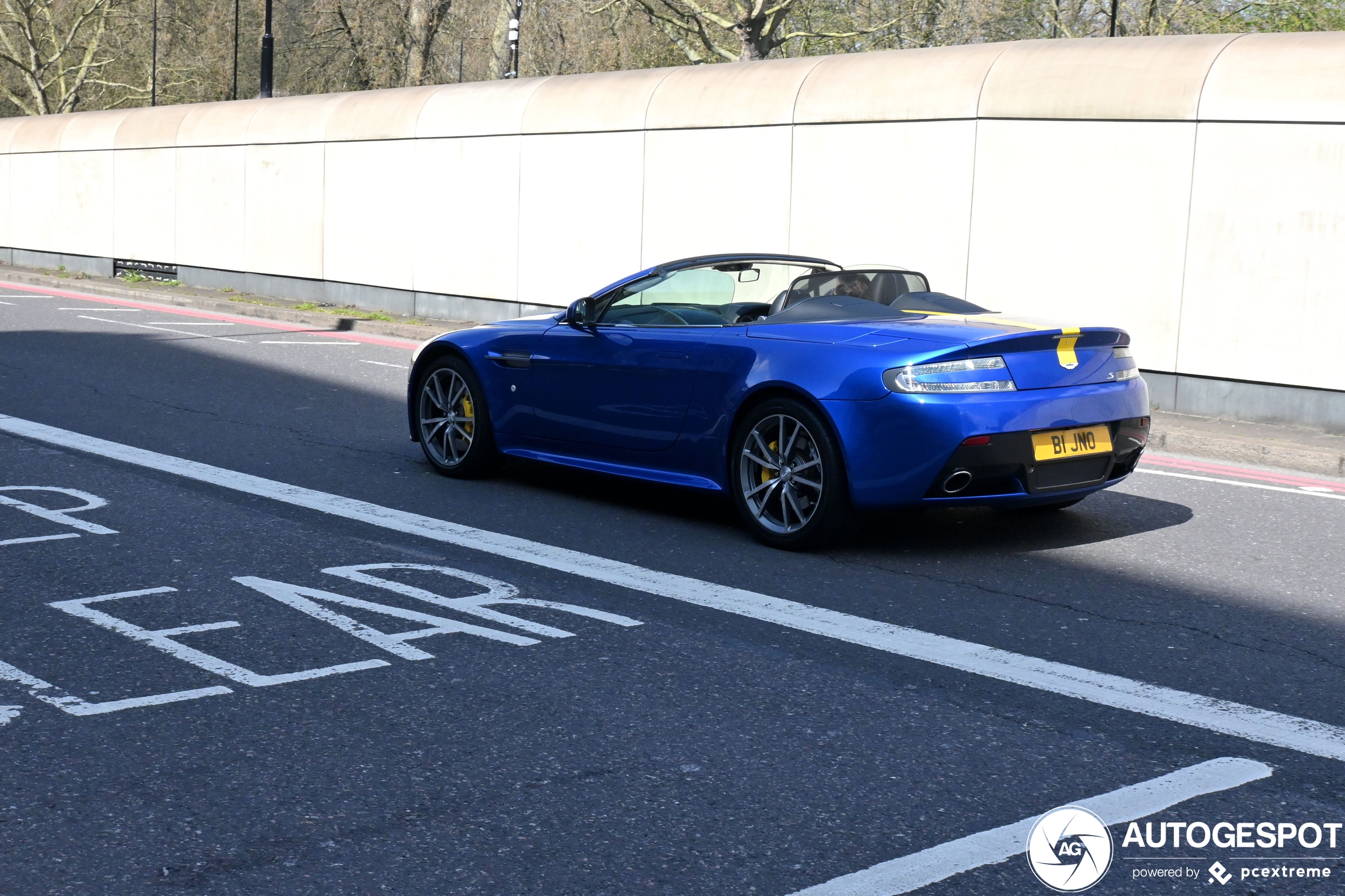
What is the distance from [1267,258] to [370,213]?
13354 mm

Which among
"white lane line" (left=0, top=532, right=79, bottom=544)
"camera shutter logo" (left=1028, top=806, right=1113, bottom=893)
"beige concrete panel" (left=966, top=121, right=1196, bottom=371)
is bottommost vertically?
"camera shutter logo" (left=1028, top=806, right=1113, bottom=893)

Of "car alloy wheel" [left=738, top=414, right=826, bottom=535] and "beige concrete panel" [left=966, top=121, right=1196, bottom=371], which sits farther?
"beige concrete panel" [left=966, top=121, right=1196, bottom=371]

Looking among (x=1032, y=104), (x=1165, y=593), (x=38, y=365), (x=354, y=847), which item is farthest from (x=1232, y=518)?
(x=38, y=365)

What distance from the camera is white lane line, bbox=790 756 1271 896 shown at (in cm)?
315

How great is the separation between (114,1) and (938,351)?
49.4 m

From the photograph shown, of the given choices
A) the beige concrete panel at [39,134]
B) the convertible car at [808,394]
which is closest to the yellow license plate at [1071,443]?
the convertible car at [808,394]

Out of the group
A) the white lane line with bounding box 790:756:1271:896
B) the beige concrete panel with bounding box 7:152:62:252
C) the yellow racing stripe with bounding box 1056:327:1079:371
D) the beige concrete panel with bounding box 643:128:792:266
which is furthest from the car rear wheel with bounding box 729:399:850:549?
the beige concrete panel with bounding box 7:152:62:252

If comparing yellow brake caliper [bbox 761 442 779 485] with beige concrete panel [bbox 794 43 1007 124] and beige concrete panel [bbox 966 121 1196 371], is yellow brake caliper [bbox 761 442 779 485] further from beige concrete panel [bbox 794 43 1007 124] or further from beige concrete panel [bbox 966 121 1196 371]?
beige concrete panel [bbox 794 43 1007 124]

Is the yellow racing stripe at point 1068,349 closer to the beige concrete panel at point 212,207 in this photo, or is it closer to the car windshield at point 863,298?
the car windshield at point 863,298

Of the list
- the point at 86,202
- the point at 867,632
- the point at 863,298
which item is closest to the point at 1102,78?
the point at 863,298

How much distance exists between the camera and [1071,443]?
646cm

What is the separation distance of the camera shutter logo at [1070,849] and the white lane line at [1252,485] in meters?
5.88

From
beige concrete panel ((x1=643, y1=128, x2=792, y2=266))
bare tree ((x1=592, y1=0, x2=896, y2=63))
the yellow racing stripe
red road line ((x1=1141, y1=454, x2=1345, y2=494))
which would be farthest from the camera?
bare tree ((x1=592, y1=0, x2=896, y2=63))

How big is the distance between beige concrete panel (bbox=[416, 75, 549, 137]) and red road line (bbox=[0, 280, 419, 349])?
314 centimetres
